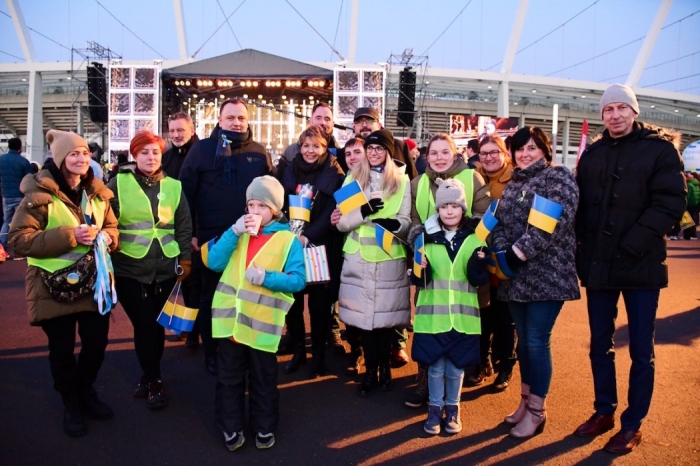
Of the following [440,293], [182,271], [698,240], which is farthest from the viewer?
[698,240]

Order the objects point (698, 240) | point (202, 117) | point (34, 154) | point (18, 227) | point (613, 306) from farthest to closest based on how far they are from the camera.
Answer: point (34, 154)
point (202, 117)
point (698, 240)
point (613, 306)
point (18, 227)

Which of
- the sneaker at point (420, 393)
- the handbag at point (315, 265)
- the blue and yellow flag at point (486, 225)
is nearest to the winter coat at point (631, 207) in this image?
the blue and yellow flag at point (486, 225)

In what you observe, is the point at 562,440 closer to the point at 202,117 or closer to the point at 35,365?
the point at 35,365

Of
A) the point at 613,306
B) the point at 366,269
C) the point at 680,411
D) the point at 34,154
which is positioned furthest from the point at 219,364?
the point at 34,154

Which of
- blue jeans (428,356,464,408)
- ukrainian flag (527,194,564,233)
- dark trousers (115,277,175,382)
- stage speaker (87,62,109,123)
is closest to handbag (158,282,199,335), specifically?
dark trousers (115,277,175,382)

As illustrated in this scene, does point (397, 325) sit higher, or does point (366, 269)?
point (366, 269)

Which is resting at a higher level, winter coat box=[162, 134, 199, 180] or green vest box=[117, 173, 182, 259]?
winter coat box=[162, 134, 199, 180]

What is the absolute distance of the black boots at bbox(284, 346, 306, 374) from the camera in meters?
4.33

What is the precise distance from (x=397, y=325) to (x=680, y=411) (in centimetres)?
207

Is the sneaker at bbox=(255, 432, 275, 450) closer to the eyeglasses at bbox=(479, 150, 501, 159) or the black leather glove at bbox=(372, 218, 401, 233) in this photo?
the black leather glove at bbox=(372, 218, 401, 233)

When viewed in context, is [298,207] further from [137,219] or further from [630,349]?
[630,349]

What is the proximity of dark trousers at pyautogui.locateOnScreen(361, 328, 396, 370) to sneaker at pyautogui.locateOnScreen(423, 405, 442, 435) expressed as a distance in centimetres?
66

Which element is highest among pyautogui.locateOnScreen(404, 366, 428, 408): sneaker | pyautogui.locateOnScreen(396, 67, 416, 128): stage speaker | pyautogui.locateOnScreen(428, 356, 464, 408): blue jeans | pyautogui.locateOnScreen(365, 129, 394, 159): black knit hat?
pyautogui.locateOnScreen(396, 67, 416, 128): stage speaker

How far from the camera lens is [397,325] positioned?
3.79 meters
